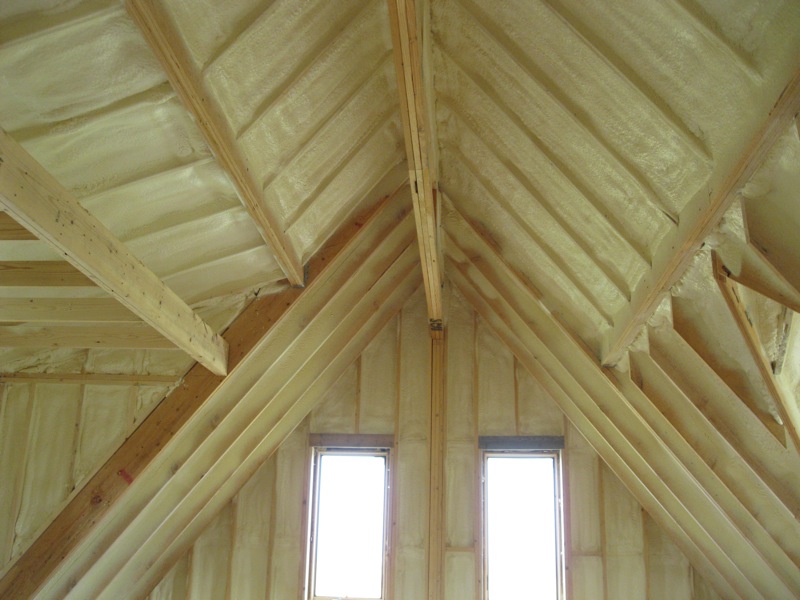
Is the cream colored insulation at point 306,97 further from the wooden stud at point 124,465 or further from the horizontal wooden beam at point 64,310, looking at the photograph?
the horizontal wooden beam at point 64,310

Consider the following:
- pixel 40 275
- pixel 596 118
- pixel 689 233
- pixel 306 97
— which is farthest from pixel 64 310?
pixel 689 233

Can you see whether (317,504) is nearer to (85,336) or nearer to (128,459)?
(128,459)

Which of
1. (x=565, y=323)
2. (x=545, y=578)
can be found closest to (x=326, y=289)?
(x=565, y=323)

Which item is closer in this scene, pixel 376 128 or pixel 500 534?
pixel 376 128

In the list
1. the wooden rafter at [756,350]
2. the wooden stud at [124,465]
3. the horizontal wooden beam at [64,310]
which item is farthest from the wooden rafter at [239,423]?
the wooden rafter at [756,350]

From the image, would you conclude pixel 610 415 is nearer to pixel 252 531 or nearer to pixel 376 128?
pixel 376 128

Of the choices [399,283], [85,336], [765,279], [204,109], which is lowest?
[765,279]

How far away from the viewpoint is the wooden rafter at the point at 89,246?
245 cm

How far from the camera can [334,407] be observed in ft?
22.5

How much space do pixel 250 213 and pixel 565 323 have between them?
2207mm

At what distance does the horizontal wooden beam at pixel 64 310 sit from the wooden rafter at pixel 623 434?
8.13 feet

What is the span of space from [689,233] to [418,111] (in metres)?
1.27

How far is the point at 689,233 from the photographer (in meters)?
3.06

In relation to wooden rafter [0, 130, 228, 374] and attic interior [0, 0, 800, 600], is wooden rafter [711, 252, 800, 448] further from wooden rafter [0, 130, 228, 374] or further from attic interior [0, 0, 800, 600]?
wooden rafter [0, 130, 228, 374]
